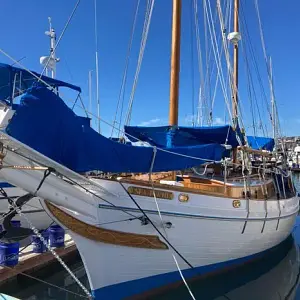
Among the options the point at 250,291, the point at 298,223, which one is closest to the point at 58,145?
the point at 250,291

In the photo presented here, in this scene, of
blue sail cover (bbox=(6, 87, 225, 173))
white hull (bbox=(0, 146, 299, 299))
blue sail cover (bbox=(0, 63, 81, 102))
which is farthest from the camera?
blue sail cover (bbox=(0, 63, 81, 102))

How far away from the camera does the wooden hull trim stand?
541cm

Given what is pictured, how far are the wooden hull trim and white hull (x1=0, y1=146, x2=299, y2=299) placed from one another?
0.24 ft

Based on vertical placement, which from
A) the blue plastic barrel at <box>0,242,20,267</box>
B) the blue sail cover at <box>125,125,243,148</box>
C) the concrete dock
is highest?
the blue sail cover at <box>125,125,243,148</box>

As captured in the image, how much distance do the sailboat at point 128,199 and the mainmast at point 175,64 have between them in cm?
3

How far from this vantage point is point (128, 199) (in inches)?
225

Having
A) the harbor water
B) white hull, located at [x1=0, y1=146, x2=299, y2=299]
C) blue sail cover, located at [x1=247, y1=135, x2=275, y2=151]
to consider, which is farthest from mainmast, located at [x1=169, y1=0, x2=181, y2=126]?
blue sail cover, located at [x1=247, y1=135, x2=275, y2=151]

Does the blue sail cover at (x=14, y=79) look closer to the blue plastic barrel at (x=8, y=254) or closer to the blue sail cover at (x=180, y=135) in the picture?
the blue sail cover at (x=180, y=135)

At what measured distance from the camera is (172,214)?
613 centimetres

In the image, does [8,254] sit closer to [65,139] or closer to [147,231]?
[147,231]

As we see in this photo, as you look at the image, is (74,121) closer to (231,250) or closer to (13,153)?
(13,153)

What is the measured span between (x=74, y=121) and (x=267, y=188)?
6.71 m

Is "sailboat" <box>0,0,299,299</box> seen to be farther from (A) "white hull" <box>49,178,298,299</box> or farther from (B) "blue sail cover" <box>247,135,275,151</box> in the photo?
(B) "blue sail cover" <box>247,135,275,151</box>

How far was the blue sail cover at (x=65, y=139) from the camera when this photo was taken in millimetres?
4273
